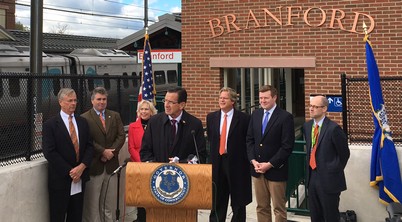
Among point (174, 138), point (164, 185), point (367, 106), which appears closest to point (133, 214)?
point (174, 138)

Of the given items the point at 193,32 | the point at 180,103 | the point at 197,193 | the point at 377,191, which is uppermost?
the point at 193,32

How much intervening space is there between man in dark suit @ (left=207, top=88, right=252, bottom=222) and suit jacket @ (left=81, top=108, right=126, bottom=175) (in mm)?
1194

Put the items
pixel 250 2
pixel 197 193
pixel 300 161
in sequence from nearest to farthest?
1. pixel 197 193
2. pixel 300 161
3. pixel 250 2

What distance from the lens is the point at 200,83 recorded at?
9445 mm

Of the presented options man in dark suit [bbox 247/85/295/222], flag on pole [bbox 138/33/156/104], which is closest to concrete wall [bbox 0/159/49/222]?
man in dark suit [bbox 247/85/295/222]

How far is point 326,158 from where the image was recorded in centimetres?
501

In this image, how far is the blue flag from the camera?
18.8ft

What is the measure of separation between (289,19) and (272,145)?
4116mm

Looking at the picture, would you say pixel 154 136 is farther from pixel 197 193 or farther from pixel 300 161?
pixel 300 161

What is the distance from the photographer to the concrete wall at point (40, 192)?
4930 mm

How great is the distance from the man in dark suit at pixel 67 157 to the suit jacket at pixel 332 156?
8.89ft

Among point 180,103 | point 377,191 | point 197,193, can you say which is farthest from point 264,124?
point 377,191

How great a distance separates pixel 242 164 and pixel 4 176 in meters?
2.75

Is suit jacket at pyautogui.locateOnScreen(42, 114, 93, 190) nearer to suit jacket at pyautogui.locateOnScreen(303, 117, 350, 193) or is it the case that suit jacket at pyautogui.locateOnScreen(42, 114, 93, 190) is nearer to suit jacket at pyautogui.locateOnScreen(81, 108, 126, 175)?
suit jacket at pyautogui.locateOnScreen(81, 108, 126, 175)
